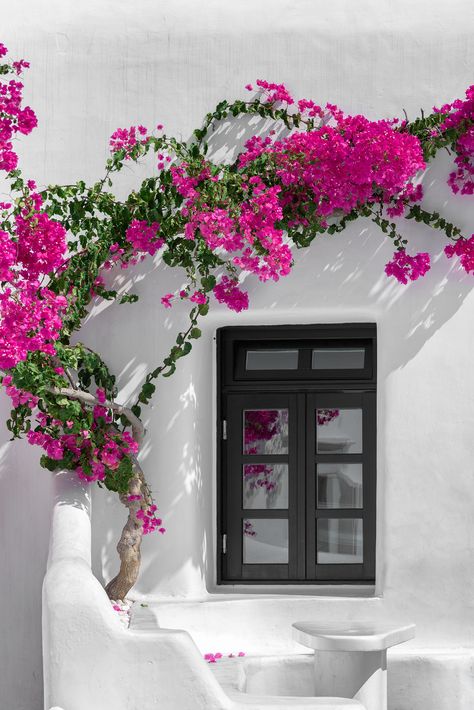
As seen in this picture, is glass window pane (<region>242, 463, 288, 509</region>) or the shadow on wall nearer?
the shadow on wall

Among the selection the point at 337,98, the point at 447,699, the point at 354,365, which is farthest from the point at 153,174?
the point at 447,699

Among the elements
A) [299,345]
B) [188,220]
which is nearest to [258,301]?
[299,345]

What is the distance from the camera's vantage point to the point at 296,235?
252 inches

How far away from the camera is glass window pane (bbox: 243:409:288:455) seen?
677 centimetres

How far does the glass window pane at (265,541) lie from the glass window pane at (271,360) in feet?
3.20

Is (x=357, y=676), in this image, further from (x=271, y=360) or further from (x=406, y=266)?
(x=406, y=266)

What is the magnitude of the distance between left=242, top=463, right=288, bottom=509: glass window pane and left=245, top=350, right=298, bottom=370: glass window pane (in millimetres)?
620

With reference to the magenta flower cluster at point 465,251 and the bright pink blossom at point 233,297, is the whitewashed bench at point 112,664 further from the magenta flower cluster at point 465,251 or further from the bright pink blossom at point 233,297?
the magenta flower cluster at point 465,251

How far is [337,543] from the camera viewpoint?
22.1 feet

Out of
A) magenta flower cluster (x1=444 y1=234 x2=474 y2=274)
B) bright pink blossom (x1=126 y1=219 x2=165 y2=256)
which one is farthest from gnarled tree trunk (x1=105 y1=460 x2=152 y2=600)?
magenta flower cluster (x1=444 y1=234 x2=474 y2=274)

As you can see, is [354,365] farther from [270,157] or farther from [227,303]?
[270,157]

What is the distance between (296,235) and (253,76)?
3.44ft

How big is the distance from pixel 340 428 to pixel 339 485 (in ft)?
1.19

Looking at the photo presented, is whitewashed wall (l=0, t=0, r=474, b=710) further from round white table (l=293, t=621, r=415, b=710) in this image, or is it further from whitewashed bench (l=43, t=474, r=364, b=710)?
whitewashed bench (l=43, t=474, r=364, b=710)
